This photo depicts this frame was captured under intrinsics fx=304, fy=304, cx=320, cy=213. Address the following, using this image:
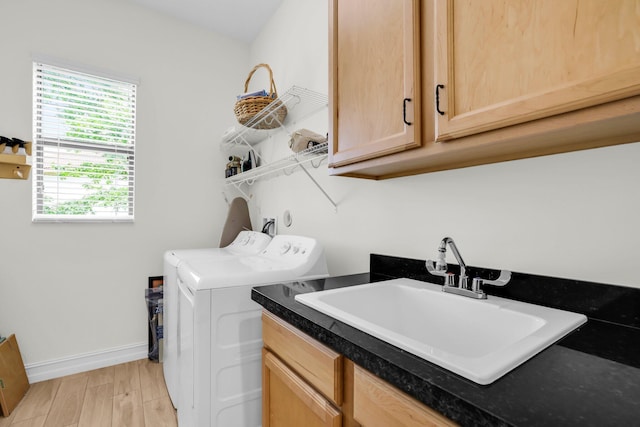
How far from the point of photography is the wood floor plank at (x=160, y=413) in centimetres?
178

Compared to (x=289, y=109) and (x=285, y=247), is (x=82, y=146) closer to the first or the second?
(x=289, y=109)

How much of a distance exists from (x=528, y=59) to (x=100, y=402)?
2.77 metres

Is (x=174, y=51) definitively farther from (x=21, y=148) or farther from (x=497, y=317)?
(x=497, y=317)

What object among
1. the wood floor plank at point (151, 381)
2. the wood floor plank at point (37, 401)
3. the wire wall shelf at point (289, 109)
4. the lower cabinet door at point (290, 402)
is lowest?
the wood floor plank at point (151, 381)

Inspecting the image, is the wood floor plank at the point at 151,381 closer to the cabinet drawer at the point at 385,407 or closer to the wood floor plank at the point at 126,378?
the wood floor plank at the point at 126,378

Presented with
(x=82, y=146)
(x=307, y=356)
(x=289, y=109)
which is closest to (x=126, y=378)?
(x=82, y=146)

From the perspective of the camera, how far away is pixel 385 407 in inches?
24.8

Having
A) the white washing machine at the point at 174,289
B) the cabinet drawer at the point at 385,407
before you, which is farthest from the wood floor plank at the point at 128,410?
the cabinet drawer at the point at 385,407

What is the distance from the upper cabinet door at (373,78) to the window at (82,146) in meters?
2.08

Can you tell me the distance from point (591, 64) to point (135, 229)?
289cm

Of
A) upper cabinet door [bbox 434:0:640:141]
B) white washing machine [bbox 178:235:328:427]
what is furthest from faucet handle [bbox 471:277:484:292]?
white washing machine [bbox 178:235:328:427]

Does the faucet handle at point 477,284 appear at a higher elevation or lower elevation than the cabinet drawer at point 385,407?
higher

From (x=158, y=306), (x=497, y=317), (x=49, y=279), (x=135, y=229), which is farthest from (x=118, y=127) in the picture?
(x=497, y=317)

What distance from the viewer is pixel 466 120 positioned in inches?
31.6
